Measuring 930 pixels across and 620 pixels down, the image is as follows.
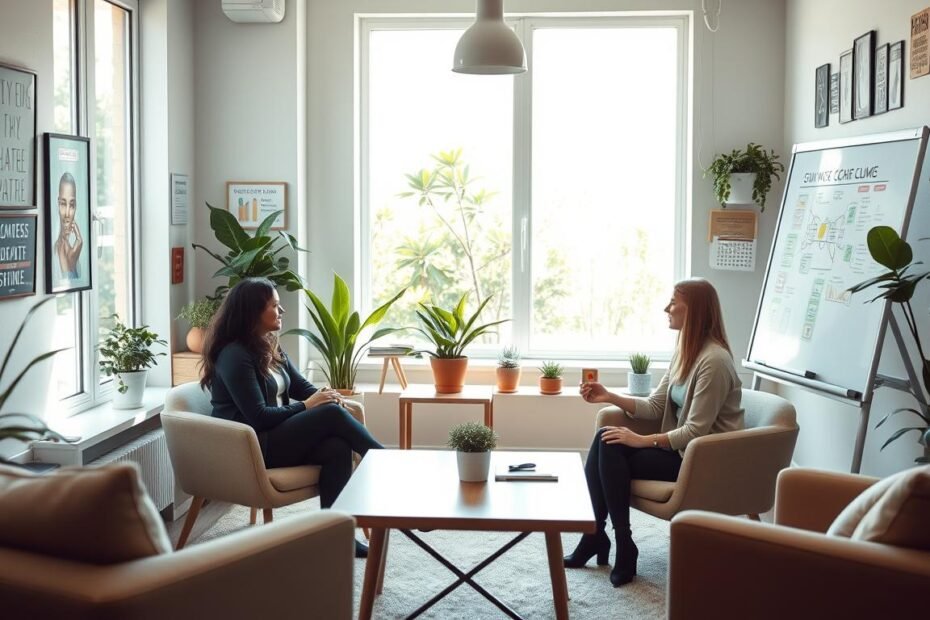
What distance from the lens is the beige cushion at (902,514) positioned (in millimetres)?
2045

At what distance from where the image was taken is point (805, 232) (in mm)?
4516

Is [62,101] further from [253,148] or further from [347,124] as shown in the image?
[347,124]

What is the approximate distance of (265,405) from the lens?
13.3 feet

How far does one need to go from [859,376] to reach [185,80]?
12.1ft

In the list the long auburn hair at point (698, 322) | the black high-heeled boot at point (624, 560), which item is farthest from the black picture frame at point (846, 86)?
the black high-heeled boot at point (624, 560)

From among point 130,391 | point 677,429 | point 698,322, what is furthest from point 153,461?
point 698,322

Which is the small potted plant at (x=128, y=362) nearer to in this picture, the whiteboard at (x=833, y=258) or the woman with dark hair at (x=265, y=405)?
the woman with dark hair at (x=265, y=405)

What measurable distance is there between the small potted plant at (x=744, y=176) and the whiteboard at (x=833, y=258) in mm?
528

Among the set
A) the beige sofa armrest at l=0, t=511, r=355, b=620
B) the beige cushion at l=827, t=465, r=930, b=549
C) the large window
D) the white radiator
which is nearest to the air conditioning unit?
the large window

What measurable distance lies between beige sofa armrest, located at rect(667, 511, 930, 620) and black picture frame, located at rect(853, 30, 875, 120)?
2.63m

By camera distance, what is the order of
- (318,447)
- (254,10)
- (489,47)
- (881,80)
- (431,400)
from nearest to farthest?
1. (489,47)
2. (318,447)
3. (881,80)
4. (431,400)
5. (254,10)

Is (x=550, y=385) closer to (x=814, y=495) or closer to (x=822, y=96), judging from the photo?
(x=822, y=96)

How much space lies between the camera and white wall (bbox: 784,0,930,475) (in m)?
3.90

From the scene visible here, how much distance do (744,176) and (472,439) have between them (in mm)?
2670
